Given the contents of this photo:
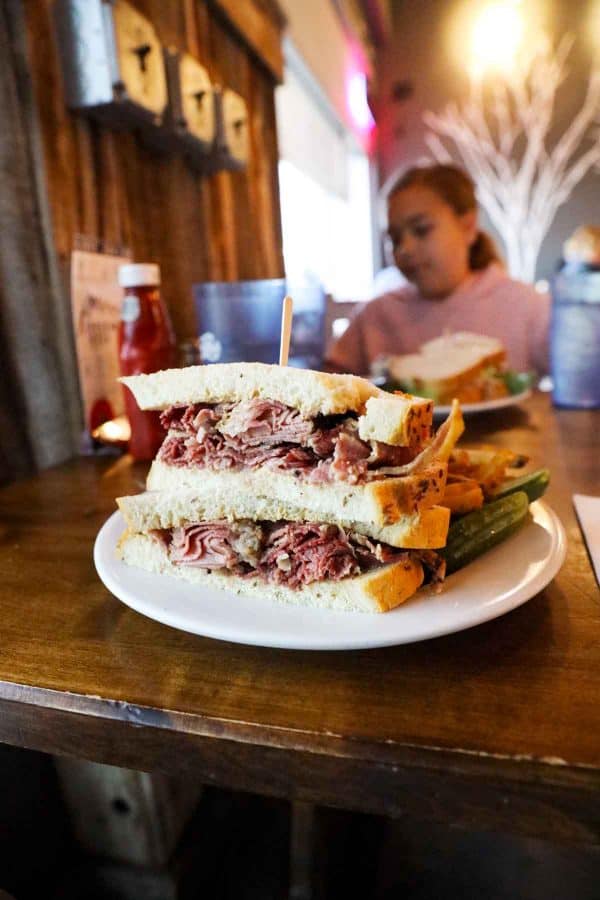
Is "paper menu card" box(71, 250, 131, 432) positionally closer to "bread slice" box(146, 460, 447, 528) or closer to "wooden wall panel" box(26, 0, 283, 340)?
"wooden wall panel" box(26, 0, 283, 340)

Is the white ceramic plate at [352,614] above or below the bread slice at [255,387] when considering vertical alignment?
below

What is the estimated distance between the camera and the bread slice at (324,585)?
63cm

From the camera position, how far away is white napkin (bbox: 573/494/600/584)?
2.74 ft

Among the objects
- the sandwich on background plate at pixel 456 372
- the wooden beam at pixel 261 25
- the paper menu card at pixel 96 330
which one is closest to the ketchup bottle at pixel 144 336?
the paper menu card at pixel 96 330

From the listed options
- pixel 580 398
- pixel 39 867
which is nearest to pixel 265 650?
pixel 39 867

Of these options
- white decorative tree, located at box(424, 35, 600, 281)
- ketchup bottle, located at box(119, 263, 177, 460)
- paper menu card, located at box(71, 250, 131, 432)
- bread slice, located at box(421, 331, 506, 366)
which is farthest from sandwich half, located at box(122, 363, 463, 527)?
white decorative tree, located at box(424, 35, 600, 281)

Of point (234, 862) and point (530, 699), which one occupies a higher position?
point (530, 699)

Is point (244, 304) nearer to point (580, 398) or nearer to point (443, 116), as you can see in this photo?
point (580, 398)

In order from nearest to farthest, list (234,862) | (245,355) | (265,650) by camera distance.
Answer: (265,650), (234,862), (245,355)

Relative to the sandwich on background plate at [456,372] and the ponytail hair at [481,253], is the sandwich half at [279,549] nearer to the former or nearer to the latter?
the sandwich on background plate at [456,372]

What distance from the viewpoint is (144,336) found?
1436 millimetres

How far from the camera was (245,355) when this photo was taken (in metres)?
1.77

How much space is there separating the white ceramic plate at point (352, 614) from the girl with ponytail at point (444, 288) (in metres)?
2.09

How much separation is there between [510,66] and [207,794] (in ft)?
19.0
